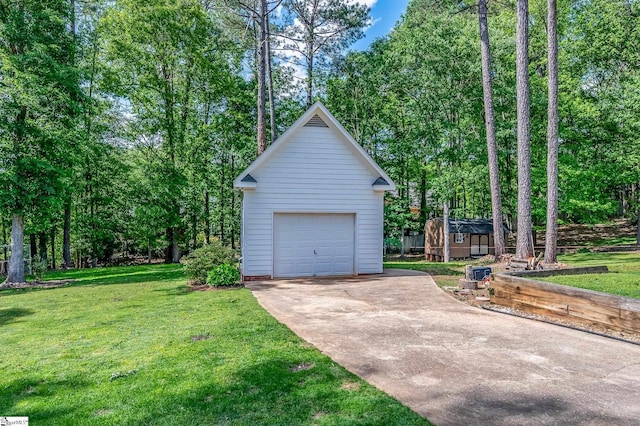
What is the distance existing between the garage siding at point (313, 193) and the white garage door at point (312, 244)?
22 cm

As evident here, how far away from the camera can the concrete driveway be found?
10.4 feet

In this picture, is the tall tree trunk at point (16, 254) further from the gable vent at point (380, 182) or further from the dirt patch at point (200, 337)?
the gable vent at point (380, 182)

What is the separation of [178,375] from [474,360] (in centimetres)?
323

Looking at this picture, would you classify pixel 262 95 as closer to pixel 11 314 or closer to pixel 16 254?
pixel 16 254

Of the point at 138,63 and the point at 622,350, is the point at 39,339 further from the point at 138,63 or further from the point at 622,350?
the point at 138,63

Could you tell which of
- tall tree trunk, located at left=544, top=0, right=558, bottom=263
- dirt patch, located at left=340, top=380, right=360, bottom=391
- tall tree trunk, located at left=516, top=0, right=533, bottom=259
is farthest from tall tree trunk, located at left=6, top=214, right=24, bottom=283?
tall tree trunk, located at left=544, top=0, right=558, bottom=263

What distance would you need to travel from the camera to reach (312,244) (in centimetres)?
1173

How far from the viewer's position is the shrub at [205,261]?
10.8 metres

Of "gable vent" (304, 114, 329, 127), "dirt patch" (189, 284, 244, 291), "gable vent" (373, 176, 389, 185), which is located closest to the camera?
"dirt patch" (189, 284, 244, 291)

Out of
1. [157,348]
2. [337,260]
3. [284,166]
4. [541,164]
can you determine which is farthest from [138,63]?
[541,164]

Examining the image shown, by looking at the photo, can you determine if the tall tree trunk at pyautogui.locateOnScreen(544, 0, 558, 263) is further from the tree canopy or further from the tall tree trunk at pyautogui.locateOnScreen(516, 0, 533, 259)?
the tree canopy

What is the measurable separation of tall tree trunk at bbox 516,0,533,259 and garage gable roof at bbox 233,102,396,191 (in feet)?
14.3

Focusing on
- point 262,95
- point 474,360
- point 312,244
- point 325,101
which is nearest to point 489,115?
point 262,95

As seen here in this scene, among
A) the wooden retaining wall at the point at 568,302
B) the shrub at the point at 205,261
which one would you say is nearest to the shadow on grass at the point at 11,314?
the shrub at the point at 205,261
